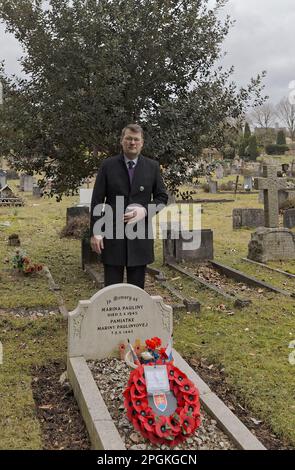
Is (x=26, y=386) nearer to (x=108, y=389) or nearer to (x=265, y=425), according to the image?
(x=108, y=389)

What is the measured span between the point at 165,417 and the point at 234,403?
45.2 inches

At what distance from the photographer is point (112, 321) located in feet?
15.5

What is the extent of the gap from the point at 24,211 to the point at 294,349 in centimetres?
1410

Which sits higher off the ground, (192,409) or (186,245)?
(186,245)

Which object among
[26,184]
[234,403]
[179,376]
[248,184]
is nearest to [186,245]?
[234,403]

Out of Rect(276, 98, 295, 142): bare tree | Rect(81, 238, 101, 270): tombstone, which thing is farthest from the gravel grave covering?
Rect(276, 98, 295, 142): bare tree

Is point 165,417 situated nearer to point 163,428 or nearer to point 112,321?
point 163,428

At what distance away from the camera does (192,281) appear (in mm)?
8711

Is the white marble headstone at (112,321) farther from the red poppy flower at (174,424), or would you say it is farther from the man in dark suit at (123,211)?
the red poppy flower at (174,424)

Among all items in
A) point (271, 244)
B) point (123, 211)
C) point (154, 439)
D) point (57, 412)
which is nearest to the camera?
point (154, 439)

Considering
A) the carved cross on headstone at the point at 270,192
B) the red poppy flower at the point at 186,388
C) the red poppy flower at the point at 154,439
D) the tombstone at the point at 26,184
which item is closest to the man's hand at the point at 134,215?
the red poppy flower at the point at 186,388

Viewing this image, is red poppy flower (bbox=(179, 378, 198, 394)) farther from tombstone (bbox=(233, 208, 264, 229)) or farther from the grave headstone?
the grave headstone

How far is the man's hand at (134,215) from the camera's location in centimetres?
487

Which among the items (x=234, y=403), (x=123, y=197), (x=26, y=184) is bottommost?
(x=234, y=403)
